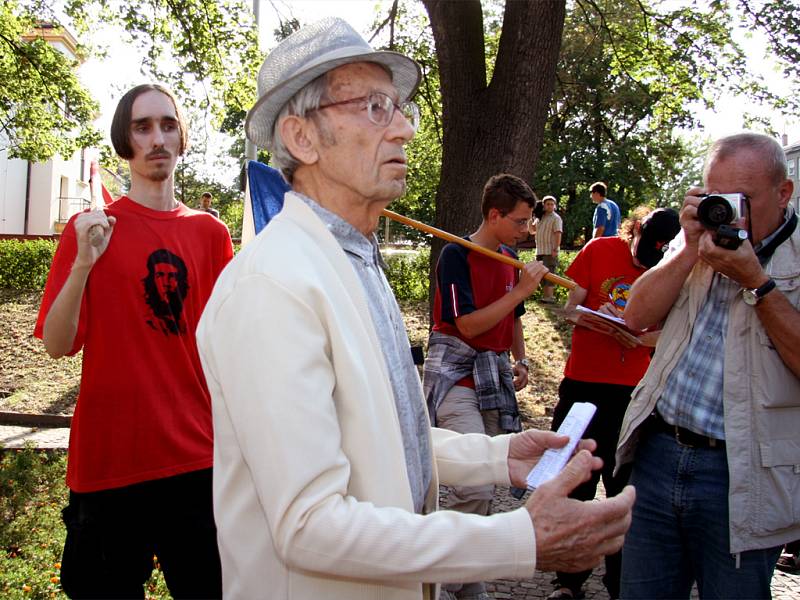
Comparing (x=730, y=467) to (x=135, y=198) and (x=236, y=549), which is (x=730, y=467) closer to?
(x=236, y=549)

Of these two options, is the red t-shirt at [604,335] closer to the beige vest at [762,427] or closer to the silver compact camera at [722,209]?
the beige vest at [762,427]

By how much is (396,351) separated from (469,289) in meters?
2.48

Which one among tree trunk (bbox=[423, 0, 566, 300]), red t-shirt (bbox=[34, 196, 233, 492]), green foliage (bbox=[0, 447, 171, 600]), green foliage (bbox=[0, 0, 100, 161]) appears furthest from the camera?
green foliage (bbox=[0, 0, 100, 161])

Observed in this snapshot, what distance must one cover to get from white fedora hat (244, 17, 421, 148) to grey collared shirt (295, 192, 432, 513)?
0.92 ft

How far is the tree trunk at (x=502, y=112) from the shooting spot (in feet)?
22.2

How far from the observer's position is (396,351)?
1742 millimetres

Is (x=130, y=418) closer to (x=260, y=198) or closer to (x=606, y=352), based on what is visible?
(x=260, y=198)

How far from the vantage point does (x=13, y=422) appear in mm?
8797

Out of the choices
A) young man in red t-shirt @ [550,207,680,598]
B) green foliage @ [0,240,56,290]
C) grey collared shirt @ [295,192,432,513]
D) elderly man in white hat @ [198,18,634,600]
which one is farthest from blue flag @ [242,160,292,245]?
green foliage @ [0,240,56,290]

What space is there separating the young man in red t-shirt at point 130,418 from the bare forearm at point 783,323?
2.01m

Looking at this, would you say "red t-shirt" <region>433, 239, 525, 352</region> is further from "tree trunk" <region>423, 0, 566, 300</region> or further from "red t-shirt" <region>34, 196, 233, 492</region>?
"tree trunk" <region>423, 0, 566, 300</region>

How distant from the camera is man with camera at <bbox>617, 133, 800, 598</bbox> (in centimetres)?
243

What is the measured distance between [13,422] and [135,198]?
7057 mm

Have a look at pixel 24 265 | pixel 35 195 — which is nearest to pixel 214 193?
pixel 35 195
